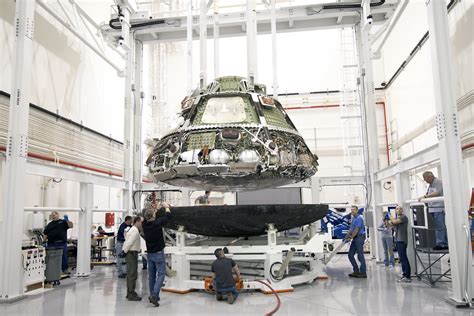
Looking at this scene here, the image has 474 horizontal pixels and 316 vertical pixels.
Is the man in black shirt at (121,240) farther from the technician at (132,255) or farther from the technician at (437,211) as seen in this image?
the technician at (437,211)

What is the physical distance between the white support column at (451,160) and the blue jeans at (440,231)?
1.53 m

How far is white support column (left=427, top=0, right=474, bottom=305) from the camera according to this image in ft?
16.8

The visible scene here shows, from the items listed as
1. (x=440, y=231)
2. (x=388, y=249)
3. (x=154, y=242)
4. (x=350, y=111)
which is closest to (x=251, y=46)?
(x=154, y=242)

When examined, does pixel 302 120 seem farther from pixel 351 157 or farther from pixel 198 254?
pixel 198 254

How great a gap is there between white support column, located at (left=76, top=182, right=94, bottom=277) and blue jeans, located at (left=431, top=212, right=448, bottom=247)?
7.11 m

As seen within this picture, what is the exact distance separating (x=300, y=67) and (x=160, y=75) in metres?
6.20

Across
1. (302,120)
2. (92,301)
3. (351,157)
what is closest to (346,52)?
(302,120)

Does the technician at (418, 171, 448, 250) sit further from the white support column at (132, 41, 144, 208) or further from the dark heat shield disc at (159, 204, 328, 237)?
the white support column at (132, 41, 144, 208)

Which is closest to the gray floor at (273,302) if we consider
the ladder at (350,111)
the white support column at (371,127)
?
the white support column at (371,127)

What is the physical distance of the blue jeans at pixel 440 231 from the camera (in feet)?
22.2

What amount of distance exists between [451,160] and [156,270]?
15.6 ft

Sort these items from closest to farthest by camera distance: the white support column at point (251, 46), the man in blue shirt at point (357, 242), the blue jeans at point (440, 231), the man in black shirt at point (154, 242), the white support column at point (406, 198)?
the man in black shirt at point (154, 242) → the blue jeans at point (440, 231) → the white support column at point (251, 46) → the white support column at point (406, 198) → the man in blue shirt at point (357, 242)

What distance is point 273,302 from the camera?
5.59 meters

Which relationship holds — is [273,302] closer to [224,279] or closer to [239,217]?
[224,279]
